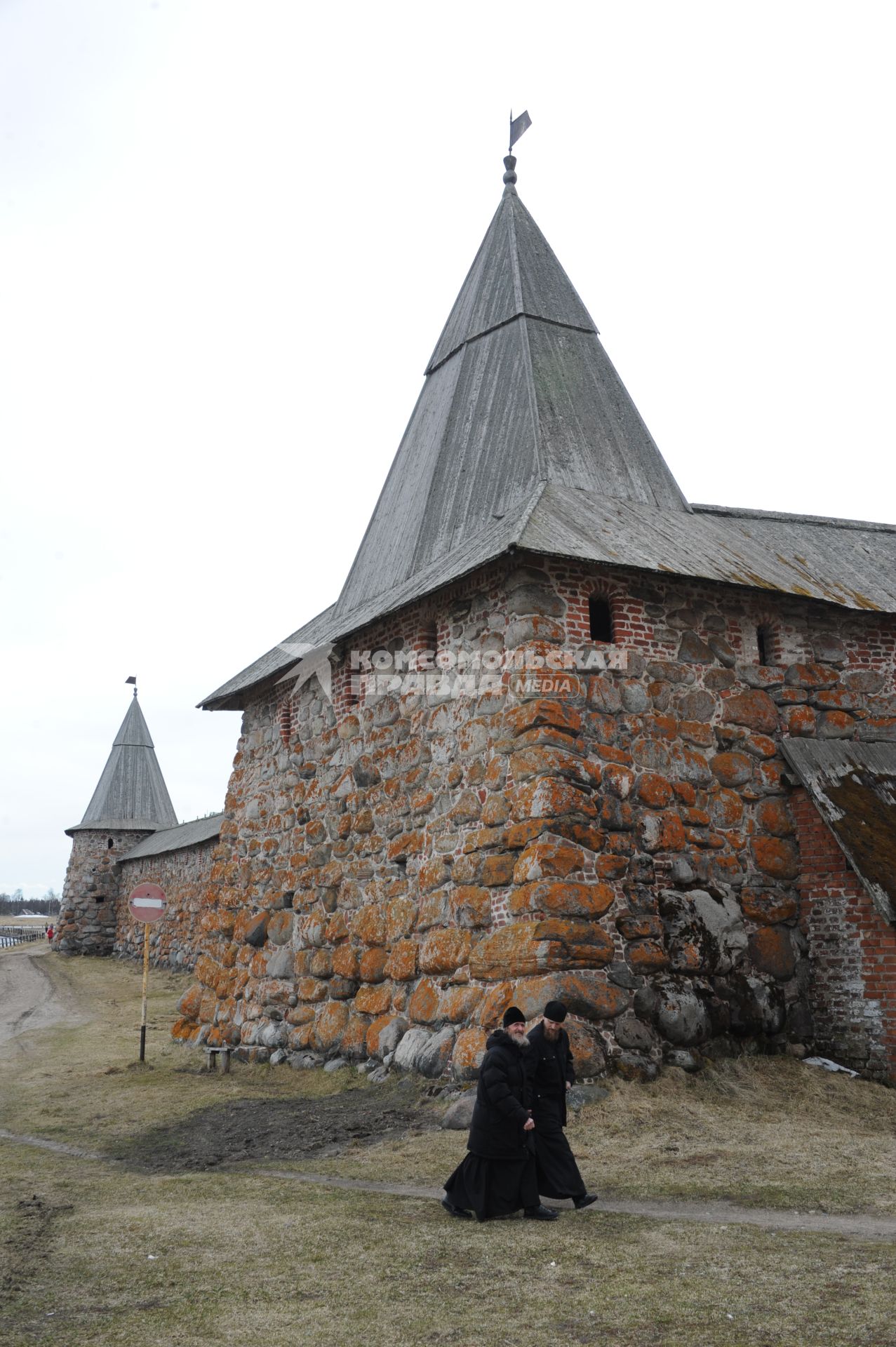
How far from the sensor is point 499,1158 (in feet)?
19.4

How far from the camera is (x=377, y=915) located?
1070cm

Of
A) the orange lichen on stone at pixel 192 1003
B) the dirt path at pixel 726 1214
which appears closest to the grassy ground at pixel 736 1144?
the dirt path at pixel 726 1214

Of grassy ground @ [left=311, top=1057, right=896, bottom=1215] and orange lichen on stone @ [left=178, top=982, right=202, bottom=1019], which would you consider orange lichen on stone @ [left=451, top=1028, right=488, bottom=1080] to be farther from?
orange lichen on stone @ [left=178, top=982, right=202, bottom=1019]

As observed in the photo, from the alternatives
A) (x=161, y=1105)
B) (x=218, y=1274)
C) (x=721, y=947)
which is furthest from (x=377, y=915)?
(x=218, y=1274)

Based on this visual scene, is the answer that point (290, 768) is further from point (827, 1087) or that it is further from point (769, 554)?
point (827, 1087)

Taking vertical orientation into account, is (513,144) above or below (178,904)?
above

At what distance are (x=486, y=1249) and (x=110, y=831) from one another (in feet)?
109

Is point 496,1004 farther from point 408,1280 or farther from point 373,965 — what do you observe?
point 408,1280

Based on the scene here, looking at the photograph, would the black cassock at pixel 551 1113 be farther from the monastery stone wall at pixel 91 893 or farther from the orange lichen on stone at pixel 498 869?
the monastery stone wall at pixel 91 893

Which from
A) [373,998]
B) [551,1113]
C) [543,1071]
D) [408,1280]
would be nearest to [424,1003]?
[373,998]

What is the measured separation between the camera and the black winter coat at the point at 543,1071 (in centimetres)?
624

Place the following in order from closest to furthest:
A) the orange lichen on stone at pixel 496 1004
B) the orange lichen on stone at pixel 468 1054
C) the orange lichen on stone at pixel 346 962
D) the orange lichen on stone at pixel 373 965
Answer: the orange lichen on stone at pixel 496 1004
the orange lichen on stone at pixel 468 1054
the orange lichen on stone at pixel 373 965
the orange lichen on stone at pixel 346 962

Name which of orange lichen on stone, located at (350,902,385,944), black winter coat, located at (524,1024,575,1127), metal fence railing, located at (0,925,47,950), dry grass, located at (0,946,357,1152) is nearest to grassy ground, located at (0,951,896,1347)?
dry grass, located at (0,946,357,1152)

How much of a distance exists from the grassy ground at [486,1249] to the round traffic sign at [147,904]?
524 cm
